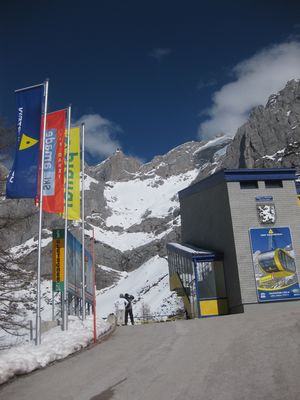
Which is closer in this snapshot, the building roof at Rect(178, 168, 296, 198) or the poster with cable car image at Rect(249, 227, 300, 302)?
the poster with cable car image at Rect(249, 227, 300, 302)

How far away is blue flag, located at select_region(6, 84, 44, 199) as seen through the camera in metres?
13.0

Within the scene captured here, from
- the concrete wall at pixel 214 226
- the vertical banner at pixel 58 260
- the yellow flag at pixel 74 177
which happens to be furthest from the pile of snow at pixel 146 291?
the yellow flag at pixel 74 177

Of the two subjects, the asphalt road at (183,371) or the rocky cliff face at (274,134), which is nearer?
the asphalt road at (183,371)

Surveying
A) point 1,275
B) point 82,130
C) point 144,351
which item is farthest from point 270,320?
point 82,130

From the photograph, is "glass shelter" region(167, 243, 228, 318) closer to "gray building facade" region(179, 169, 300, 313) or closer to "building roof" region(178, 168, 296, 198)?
"gray building facade" region(179, 169, 300, 313)

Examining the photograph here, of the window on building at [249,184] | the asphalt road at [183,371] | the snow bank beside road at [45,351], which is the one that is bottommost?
the asphalt road at [183,371]

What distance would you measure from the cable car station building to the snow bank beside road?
9067 mm

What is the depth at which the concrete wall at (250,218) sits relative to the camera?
21.9m

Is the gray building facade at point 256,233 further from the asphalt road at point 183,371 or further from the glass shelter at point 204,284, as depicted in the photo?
the asphalt road at point 183,371

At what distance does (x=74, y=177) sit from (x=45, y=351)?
8.30 meters

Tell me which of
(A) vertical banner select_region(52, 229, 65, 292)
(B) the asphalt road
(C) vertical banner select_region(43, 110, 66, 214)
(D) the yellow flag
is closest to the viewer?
(B) the asphalt road

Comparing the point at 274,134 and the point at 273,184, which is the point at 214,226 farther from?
the point at 274,134

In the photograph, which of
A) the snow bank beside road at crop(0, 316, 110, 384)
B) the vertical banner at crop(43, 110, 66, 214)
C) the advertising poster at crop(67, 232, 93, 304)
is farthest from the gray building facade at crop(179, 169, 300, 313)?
the vertical banner at crop(43, 110, 66, 214)

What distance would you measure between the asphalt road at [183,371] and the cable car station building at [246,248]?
9.29 metres
